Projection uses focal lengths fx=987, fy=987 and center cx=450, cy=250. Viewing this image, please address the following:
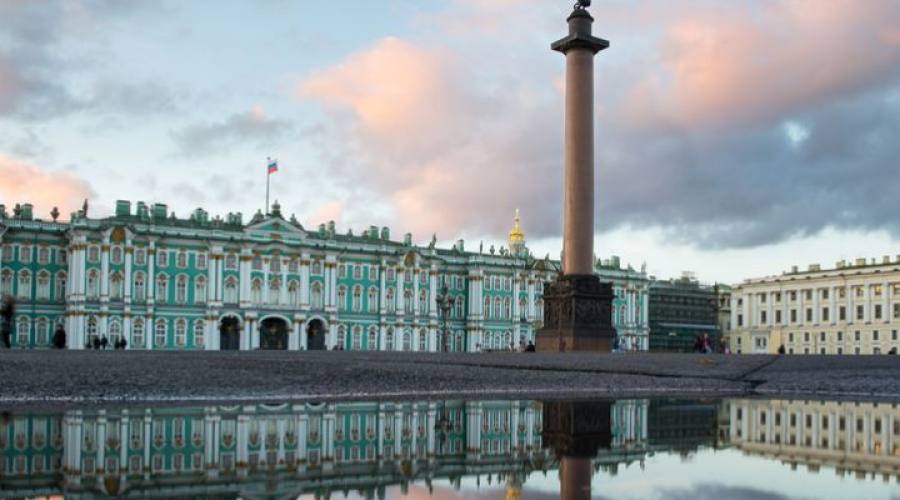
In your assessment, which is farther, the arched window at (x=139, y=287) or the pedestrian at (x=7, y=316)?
the arched window at (x=139, y=287)

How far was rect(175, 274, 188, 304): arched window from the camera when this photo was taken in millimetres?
71375

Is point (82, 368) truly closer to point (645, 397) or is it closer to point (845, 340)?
point (645, 397)

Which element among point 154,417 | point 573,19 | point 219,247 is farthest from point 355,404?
point 219,247

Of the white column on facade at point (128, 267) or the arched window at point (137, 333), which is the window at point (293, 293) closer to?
the arched window at point (137, 333)

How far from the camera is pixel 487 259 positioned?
286 feet

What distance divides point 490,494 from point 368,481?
3.01 feet

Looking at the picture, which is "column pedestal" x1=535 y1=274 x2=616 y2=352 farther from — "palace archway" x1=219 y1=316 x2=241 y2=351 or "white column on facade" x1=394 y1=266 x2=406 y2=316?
"white column on facade" x1=394 y1=266 x2=406 y2=316

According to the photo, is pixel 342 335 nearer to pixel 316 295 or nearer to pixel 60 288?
pixel 316 295

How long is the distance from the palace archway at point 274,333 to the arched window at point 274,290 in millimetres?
1599

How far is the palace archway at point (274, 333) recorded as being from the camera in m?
75.4

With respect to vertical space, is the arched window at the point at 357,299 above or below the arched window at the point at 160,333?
above

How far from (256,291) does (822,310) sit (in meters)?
56.3

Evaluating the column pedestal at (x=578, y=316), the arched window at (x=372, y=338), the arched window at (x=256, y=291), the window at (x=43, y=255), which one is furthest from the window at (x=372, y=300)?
the column pedestal at (x=578, y=316)

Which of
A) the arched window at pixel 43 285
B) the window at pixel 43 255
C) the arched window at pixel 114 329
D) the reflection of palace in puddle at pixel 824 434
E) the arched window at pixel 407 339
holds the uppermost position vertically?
the window at pixel 43 255
